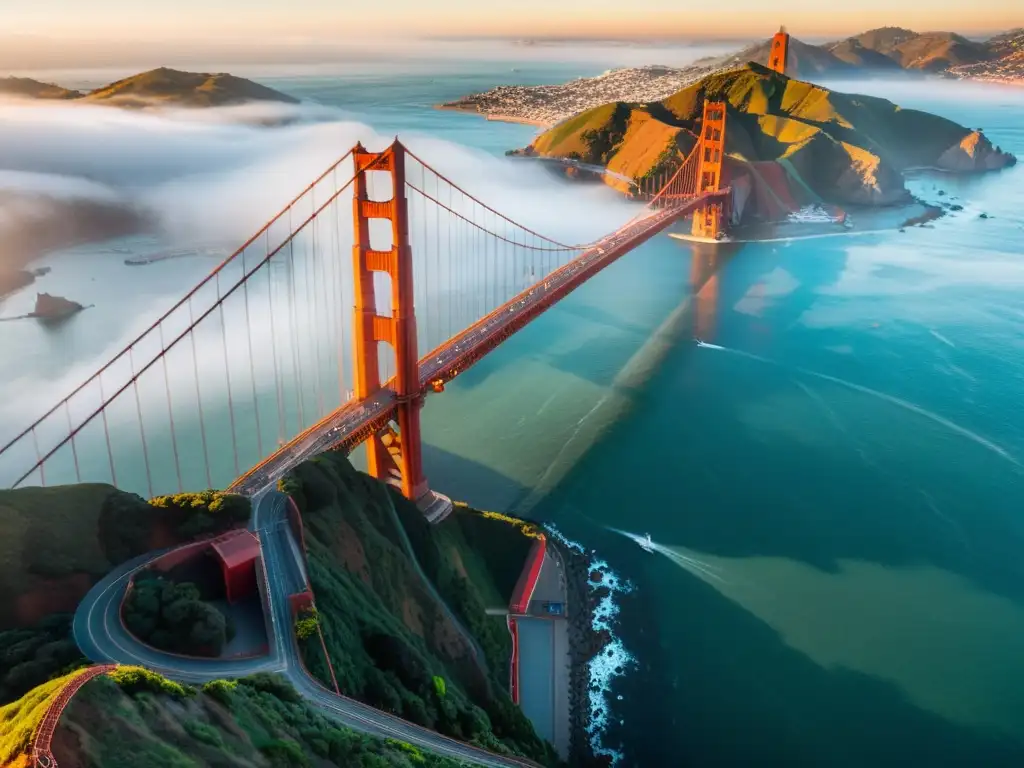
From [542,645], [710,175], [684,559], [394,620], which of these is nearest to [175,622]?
[394,620]

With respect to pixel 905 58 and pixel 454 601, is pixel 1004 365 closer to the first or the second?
pixel 454 601

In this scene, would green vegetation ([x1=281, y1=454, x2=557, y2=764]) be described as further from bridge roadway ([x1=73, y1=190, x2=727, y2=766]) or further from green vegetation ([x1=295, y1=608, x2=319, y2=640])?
bridge roadway ([x1=73, y1=190, x2=727, y2=766])

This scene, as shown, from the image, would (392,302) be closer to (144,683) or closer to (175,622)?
(175,622)

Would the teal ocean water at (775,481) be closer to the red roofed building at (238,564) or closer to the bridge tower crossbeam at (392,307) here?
the bridge tower crossbeam at (392,307)

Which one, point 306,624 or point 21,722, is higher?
point 21,722

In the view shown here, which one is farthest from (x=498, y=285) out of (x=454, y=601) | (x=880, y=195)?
(x=880, y=195)

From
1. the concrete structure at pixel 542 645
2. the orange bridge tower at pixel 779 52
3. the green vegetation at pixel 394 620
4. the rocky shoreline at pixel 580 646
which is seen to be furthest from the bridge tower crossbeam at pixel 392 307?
the orange bridge tower at pixel 779 52
